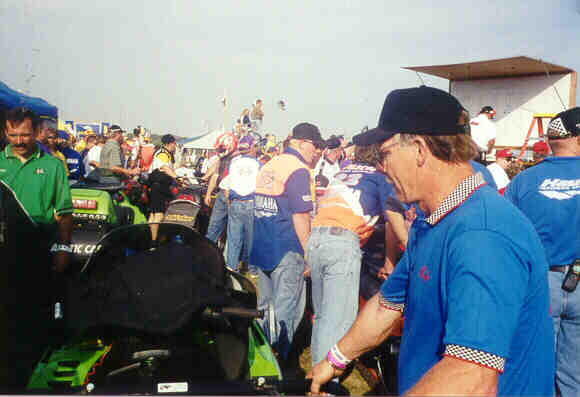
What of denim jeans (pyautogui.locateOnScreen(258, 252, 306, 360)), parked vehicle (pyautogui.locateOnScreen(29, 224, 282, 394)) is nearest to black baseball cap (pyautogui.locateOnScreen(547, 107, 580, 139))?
denim jeans (pyautogui.locateOnScreen(258, 252, 306, 360))

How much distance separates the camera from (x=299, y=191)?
11.5 ft

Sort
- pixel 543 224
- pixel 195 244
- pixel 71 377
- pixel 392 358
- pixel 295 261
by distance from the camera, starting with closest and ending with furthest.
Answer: pixel 71 377, pixel 195 244, pixel 543 224, pixel 392 358, pixel 295 261

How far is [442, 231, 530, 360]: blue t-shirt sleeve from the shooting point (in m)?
1.00

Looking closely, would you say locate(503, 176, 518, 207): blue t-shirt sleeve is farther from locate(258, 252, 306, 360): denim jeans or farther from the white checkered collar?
the white checkered collar

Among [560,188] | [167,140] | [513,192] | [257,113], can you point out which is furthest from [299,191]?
[167,140]

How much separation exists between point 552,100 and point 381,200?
196 cm

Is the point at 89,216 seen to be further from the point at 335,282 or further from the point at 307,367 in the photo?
the point at 335,282

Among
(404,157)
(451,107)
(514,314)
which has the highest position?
(451,107)

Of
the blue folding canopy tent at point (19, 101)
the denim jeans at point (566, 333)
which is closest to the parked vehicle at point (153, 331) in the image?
the denim jeans at point (566, 333)

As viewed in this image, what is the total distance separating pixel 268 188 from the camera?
367 centimetres

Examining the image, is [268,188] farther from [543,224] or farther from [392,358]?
[543,224]

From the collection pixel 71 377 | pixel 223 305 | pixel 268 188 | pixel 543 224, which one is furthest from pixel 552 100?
pixel 71 377

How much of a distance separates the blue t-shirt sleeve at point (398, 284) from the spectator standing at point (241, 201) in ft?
12.0

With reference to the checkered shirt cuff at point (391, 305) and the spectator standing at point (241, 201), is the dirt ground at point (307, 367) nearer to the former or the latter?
the spectator standing at point (241, 201)
